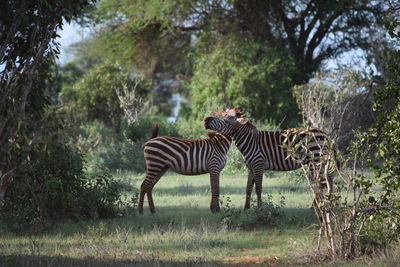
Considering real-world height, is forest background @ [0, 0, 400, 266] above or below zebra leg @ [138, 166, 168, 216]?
above

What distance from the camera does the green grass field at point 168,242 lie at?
7.98 metres

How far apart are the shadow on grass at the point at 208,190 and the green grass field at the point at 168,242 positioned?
2698 mm

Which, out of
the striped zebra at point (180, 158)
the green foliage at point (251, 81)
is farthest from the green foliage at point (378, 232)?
the green foliage at point (251, 81)

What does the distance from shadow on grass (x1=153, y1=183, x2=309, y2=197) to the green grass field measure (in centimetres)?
270

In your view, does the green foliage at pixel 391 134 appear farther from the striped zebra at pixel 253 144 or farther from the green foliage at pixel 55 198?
the green foliage at pixel 55 198

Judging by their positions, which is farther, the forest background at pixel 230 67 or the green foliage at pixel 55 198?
the forest background at pixel 230 67

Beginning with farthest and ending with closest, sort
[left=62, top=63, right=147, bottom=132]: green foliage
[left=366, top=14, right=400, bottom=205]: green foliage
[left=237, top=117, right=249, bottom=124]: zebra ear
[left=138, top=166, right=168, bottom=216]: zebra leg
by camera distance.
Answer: [left=62, top=63, right=147, bottom=132]: green foliage, [left=237, top=117, right=249, bottom=124]: zebra ear, [left=138, top=166, right=168, bottom=216]: zebra leg, [left=366, top=14, right=400, bottom=205]: green foliage

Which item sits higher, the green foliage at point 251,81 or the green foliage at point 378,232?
the green foliage at point 251,81

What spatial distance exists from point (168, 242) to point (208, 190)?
269 inches

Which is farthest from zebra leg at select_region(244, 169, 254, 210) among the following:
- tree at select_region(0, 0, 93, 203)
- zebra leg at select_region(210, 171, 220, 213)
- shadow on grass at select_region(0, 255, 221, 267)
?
tree at select_region(0, 0, 93, 203)

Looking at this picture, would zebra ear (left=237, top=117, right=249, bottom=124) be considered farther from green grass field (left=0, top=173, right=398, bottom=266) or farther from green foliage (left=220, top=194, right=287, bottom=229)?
green foliage (left=220, top=194, right=287, bottom=229)

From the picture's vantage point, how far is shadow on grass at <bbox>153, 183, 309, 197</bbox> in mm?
15383

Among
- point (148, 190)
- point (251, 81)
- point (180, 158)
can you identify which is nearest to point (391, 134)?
point (180, 158)

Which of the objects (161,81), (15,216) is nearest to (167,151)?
(15,216)
